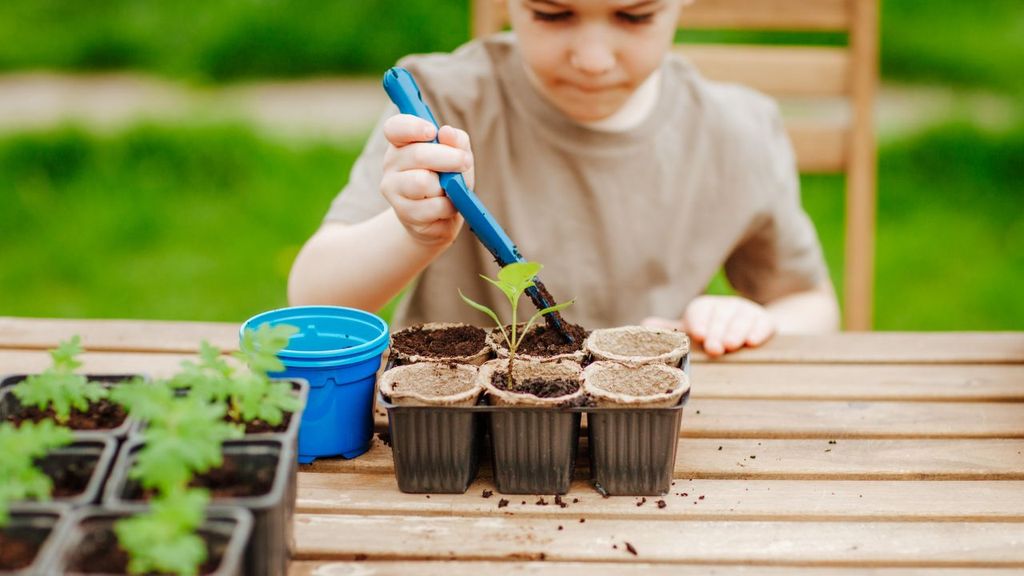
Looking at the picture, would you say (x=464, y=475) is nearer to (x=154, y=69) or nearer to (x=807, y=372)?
(x=807, y=372)

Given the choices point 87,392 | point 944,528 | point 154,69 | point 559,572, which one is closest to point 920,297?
point 944,528

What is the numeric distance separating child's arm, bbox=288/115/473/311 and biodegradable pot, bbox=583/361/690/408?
31cm

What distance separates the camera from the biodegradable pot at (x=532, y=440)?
114 centimetres

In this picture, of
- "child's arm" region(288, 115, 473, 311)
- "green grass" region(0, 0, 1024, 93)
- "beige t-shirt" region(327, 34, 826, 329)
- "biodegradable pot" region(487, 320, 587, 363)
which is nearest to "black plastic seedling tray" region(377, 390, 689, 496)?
"biodegradable pot" region(487, 320, 587, 363)

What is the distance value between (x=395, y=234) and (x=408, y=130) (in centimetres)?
27

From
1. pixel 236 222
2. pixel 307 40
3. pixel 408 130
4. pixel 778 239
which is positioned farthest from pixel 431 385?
pixel 307 40

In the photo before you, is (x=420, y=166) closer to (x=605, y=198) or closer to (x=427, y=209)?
(x=427, y=209)

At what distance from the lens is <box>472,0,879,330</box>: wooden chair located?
2.21 m

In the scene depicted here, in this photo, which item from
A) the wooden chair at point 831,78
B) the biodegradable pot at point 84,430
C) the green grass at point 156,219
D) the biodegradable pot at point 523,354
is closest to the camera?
the biodegradable pot at point 84,430

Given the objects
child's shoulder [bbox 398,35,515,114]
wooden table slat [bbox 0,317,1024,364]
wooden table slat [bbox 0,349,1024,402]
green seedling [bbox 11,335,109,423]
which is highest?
child's shoulder [bbox 398,35,515,114]

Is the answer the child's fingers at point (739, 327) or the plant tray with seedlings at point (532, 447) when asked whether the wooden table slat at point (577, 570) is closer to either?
the plant tray with seedlings at point (532, 447)

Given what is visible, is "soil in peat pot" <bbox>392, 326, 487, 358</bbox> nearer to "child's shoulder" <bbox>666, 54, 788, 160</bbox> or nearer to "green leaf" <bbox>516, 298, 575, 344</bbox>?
"green leaf" <bbox>516, 298, 575, 344</bbox>

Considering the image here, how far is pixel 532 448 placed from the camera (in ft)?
3.81

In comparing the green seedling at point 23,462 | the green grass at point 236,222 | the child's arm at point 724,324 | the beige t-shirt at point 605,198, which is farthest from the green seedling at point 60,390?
the green grass at point 236,222
